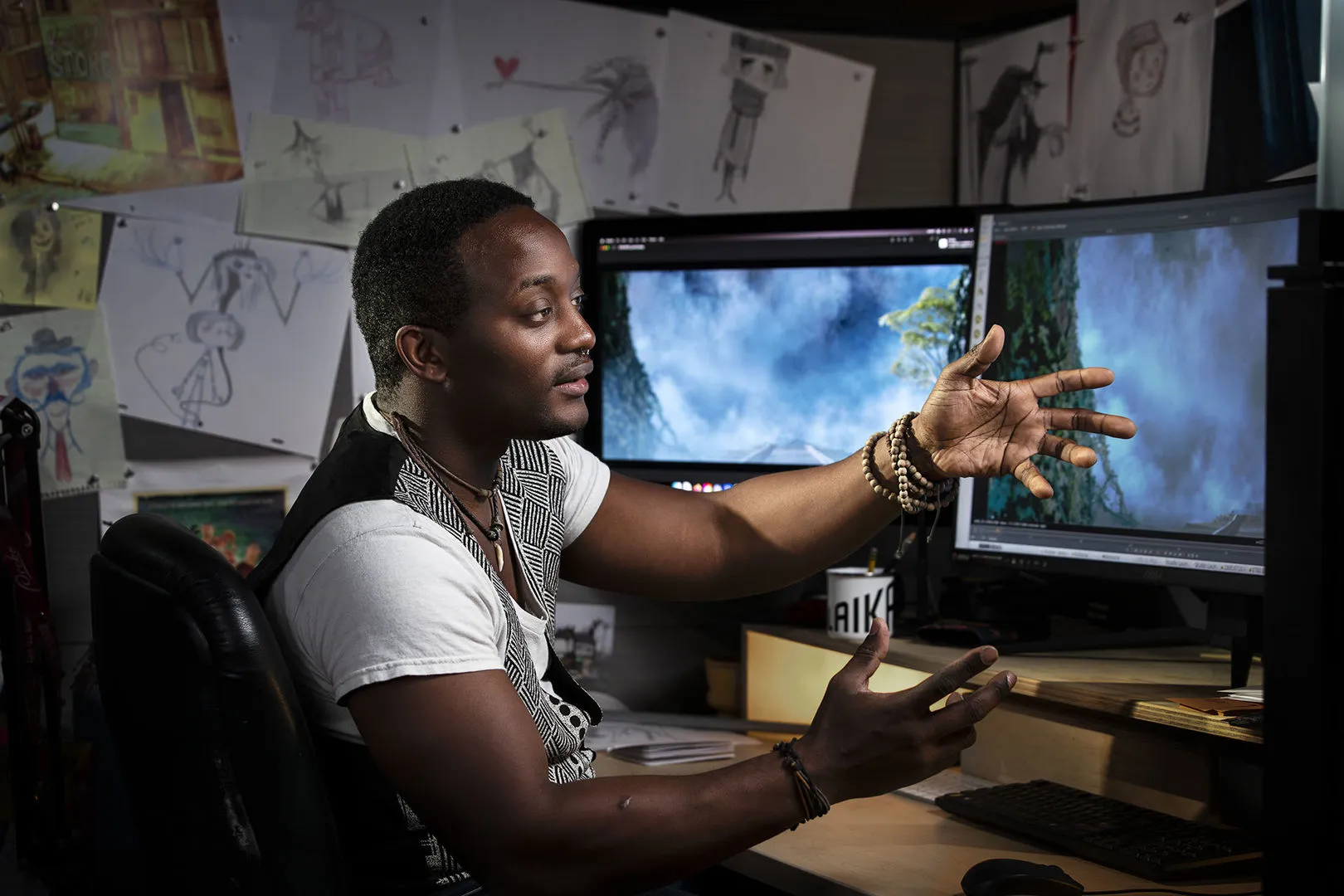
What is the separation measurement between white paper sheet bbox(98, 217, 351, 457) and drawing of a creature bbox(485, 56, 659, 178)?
0.46 metres

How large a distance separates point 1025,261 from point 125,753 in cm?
110

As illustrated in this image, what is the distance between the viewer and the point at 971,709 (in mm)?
1011

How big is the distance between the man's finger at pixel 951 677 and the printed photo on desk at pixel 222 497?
116 centimetres

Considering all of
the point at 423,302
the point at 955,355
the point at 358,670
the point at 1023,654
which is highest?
the point at 423,302

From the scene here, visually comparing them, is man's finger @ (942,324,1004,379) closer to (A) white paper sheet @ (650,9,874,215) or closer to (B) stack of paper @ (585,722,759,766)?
(B) stack of paper @ (585,722,759,766)

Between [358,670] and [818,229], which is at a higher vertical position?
[818,229]

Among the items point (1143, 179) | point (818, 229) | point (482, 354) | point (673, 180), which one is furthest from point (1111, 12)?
point (482, 354)

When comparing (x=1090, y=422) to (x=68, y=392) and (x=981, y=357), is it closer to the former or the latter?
(x=981, y=357)

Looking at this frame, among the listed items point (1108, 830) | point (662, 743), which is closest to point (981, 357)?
point (1108, 830)

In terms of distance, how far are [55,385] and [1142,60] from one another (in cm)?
157

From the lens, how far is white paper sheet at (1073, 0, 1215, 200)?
172 cm

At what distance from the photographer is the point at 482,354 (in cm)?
120

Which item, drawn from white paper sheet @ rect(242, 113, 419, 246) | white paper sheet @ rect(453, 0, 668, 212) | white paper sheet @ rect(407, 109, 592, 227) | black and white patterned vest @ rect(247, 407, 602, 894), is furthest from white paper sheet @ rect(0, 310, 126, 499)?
black and white patterned vest @ rect(247, 407, 602, 894)

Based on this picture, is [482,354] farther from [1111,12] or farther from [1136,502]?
[1111,12]
